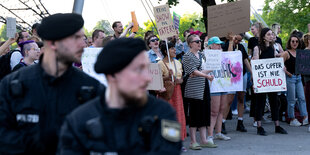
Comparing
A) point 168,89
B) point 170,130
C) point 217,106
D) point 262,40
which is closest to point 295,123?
point 262,40

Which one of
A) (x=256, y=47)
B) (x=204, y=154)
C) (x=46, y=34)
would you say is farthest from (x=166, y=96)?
(x=46, y=34)

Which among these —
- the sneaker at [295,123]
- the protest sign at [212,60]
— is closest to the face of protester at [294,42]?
the sneaker at [295,123]

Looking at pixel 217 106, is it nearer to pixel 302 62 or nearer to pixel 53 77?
pixel 302 62

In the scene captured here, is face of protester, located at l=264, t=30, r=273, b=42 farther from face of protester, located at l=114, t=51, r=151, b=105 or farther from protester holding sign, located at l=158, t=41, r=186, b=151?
face of protester, located at l=114, t=51, r=151, b=105

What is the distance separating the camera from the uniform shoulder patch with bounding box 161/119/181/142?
2.53m

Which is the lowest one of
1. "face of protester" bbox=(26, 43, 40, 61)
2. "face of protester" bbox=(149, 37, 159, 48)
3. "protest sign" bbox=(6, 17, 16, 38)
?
"face of protester" bbox=(26, 43, 40, 61)

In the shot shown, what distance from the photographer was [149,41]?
9.55 metres

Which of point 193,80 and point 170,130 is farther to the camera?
point 193,80

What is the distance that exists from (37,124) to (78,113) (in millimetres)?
815

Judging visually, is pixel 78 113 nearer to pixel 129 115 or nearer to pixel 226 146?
pixel 129 115

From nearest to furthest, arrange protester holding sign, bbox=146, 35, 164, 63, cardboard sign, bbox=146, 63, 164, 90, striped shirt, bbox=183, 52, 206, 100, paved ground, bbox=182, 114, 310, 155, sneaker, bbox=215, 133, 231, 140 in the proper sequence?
cardboard sign, bbox=146, 63, 164, 90, paved ground, bbox=182, 114, 310, 155, striped shirt, bbox=183, 52, 206, 100, protester holding sign, bbox=146, 35, 164, 63, sneaker, bbox=215, 133, 231, 140

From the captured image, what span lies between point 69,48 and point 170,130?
3.90 ft

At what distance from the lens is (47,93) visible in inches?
132

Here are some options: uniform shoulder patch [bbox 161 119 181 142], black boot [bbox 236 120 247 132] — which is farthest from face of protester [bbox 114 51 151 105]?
black boot [bbox 236 120 247 132]
